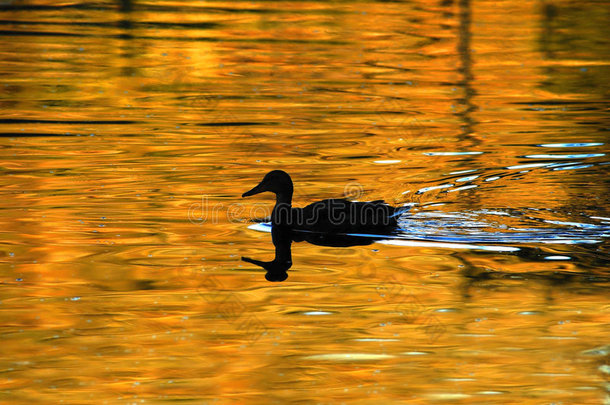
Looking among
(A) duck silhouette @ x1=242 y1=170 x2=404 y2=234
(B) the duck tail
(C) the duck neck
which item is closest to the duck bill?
(C) the duck neck

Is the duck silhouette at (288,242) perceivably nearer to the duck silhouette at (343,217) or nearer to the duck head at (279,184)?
the duck silhouette at (343,217)

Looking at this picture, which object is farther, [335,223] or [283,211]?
[283,211]

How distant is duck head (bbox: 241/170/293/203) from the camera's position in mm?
9922

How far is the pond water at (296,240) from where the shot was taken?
6.36m

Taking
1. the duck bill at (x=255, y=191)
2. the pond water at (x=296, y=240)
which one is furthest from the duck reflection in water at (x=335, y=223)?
the duck bill at (x=255, y=191)

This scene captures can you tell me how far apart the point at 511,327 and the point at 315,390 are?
1606 mm

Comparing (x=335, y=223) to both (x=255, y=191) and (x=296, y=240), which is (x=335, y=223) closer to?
(x=296, y=240)

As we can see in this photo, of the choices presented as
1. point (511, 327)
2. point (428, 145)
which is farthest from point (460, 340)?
point (428, 145)

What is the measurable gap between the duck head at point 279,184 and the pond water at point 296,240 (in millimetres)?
342

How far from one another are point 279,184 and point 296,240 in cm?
74

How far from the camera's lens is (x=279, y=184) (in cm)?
994

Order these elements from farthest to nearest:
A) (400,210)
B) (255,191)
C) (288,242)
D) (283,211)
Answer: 1. (255,191)
2. (283,211)
3. (400,210)
4. (288,242)

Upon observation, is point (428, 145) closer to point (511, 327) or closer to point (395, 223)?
point (395, 223)

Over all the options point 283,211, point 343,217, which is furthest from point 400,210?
point 283,211
